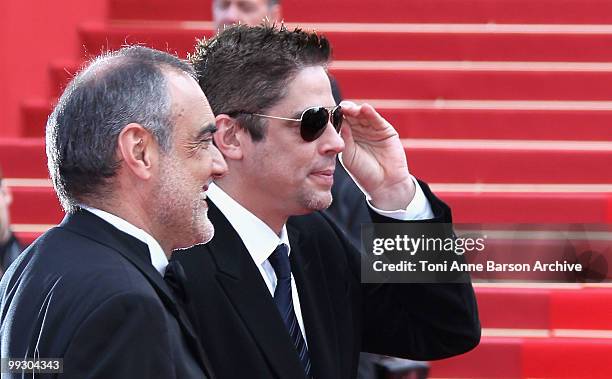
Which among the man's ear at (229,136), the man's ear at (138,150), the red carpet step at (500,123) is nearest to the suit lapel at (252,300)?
the man's ear at (229,136)

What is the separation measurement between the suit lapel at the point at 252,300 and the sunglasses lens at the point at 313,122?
0.26 meters

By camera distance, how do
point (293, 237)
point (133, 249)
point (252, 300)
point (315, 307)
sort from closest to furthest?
point (133, 249) → point (252, 300) → point (315, 307) → point (293, 237)

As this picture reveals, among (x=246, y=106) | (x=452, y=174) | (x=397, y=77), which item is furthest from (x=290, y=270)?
(x=397, y=77)

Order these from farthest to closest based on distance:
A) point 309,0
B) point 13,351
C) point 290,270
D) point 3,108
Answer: point 309,0 → point 3,108 → point 290,270 → point 13,351

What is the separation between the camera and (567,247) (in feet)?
14.6

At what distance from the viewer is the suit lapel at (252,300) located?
209 cm

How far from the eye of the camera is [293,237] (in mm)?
2346

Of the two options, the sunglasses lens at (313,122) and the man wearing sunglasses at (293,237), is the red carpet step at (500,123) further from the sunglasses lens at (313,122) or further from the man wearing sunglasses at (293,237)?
the sunglasses lens at (313,122)

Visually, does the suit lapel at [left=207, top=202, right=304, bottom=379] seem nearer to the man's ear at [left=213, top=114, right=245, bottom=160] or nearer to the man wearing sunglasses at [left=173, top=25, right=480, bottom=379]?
the man wearing sunglasses at [left=173, top=25, right=480, bottom=379]

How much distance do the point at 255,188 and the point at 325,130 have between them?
189mm

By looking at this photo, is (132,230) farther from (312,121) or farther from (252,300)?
(312,121)

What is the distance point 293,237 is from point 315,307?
0.60 ft

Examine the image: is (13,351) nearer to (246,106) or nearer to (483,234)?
(246,106)

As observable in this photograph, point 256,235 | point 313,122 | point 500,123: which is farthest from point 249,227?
point 500,123
